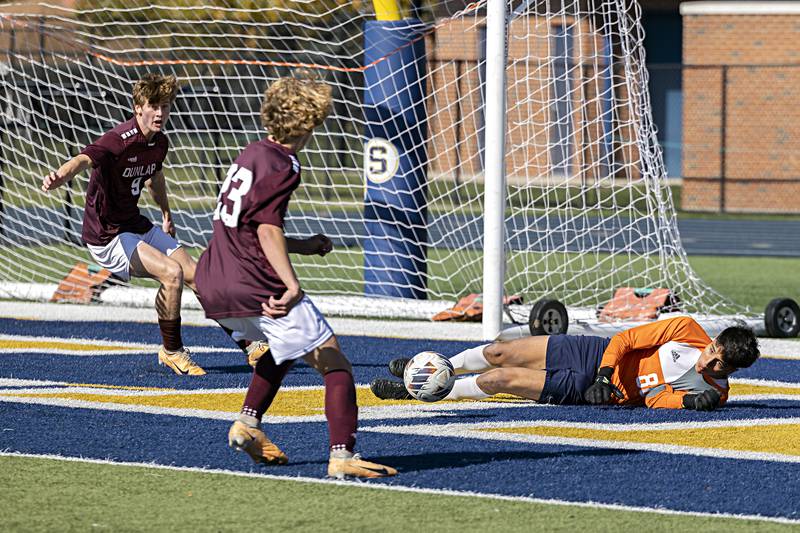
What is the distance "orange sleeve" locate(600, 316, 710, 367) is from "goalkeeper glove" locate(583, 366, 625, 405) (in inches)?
4.1

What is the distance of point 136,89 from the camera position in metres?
8.73

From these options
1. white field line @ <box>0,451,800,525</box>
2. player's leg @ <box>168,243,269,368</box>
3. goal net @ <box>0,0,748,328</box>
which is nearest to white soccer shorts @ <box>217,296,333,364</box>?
white field line @ <box>0,451,800,525</box>

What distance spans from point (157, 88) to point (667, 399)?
353cm

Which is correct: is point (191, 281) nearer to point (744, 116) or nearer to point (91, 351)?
point (91, 351)

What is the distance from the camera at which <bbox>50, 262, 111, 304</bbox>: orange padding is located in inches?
499

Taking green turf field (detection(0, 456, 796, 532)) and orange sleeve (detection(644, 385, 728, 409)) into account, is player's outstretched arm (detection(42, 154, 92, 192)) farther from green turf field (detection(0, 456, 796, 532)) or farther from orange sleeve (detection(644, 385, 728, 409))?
orange sleeve (detection(644, 385, 728, 409))

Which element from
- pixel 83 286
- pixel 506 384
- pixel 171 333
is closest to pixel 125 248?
pixel 171 333

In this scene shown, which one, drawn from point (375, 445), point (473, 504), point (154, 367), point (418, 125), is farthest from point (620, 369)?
point (418, 125)

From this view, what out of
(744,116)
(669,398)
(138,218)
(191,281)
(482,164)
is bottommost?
(669,398)

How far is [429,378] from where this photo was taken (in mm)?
7473

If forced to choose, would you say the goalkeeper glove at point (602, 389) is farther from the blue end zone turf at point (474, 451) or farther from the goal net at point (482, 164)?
the goal net at point (482, 164)

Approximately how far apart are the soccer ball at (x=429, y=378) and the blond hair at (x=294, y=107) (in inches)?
81.1

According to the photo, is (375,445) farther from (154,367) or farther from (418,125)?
(418,125)

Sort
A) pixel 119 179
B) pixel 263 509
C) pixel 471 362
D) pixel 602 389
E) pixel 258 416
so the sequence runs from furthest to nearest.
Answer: pixel 119 179
pixel 471 362
pixel 602 389
pixel 258 416
pixel 263 509
